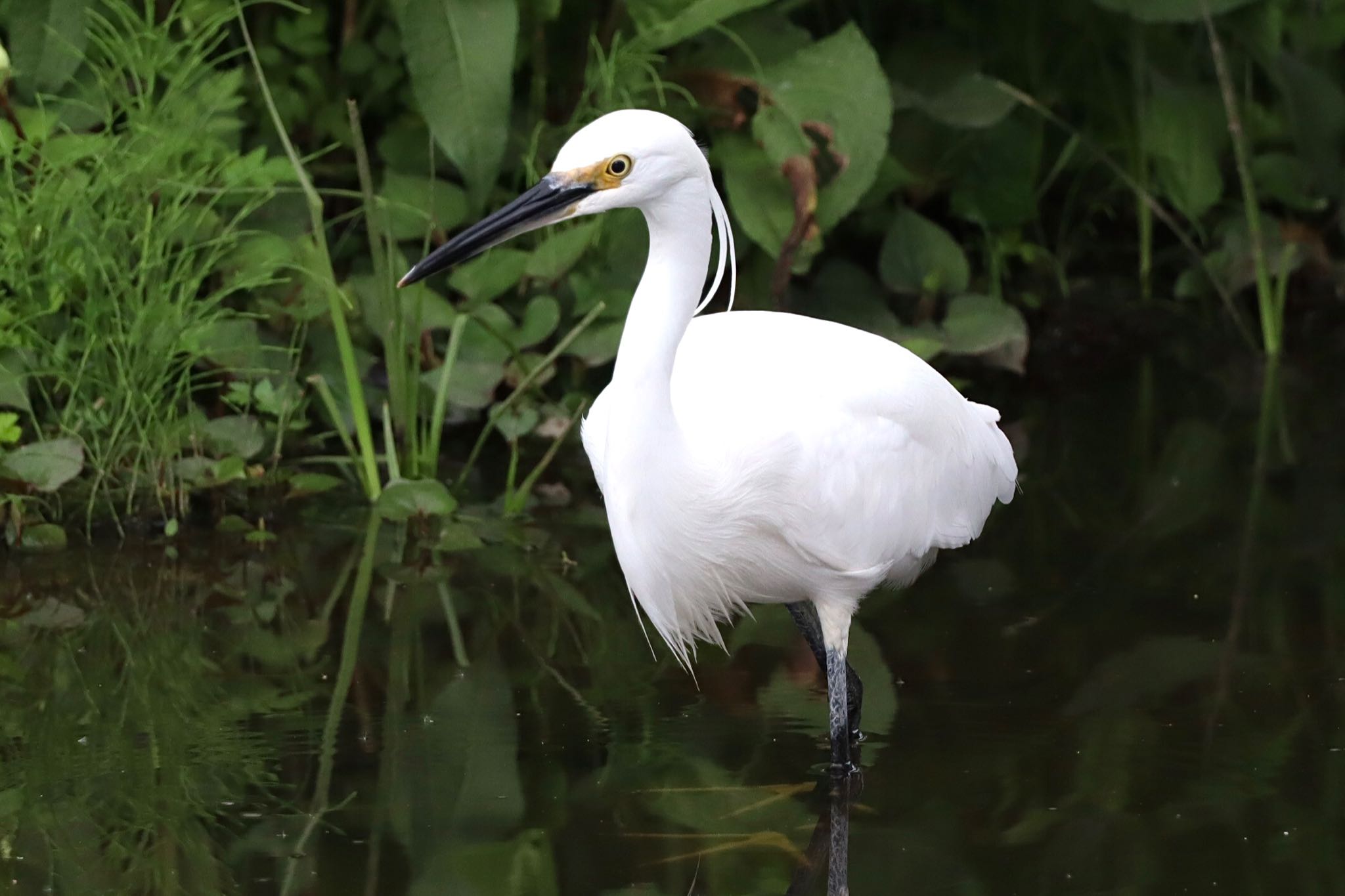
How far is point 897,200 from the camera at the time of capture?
19.3 ft

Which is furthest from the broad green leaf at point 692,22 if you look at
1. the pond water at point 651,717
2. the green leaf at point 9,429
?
the green leaf at point 9,429

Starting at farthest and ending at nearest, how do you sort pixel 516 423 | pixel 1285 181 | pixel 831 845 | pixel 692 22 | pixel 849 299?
pixel 1285 181
pixel 849 299
pixel 692 22
pixel 516 423
pixel 831 845

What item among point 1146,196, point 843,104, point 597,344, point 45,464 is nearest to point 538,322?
point 597,344

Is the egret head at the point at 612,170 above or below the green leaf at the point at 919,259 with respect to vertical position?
above

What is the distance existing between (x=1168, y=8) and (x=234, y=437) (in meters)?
3.44

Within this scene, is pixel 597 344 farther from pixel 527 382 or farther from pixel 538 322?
→ pixel 527 382

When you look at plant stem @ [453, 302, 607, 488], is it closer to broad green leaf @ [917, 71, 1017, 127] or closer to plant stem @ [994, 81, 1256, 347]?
broad green leaf @ [917, 71, 1017, 127]

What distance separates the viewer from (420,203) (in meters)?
5.05

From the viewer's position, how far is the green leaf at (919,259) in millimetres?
5699

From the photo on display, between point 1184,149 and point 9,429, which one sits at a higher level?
point 9,429

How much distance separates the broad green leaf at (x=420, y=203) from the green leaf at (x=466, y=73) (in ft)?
0.93

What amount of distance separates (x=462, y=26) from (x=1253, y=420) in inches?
106

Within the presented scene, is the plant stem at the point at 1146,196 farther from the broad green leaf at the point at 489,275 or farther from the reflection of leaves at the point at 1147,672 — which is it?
the reflection of leaves at the point at 1147,672

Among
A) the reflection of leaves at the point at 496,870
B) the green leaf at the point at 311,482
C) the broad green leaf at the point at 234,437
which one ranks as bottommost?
the green leaf at the point at 311,482
